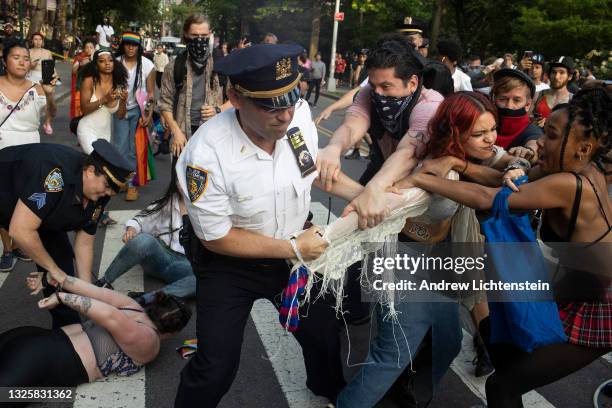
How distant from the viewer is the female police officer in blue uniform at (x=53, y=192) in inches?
127

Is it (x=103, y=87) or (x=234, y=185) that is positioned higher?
(x=234, y=185)

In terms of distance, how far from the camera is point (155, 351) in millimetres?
3633

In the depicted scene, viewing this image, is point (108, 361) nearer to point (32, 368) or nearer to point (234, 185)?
point (32, 368)

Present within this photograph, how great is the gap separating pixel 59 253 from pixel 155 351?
83 cm

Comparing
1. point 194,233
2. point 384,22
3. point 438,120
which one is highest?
point 438,120

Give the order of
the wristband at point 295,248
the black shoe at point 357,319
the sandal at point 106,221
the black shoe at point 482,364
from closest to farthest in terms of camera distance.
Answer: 1. the wristband at point 295,248
2. the black shoe at point 482,364
3. the black shoe at point 357,319
4. the sandal at point 106,221

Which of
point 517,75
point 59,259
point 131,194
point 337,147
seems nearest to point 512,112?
point 517,75

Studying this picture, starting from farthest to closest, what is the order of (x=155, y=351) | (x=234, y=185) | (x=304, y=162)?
1. (x=155, y=351)
2. (x=304, y=162)
3. (x=234, y=185)

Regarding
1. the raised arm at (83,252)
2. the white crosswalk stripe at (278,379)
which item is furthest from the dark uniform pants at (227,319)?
the raised arm at (83,252)

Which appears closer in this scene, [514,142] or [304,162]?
[304,162]

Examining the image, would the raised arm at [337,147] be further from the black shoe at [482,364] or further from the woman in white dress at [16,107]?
the woman in white dress at [16,107]

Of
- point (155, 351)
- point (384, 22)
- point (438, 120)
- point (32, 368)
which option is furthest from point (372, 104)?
point (384, 22)

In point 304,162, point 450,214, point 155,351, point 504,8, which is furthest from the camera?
point 504,8

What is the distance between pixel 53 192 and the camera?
3287mm
